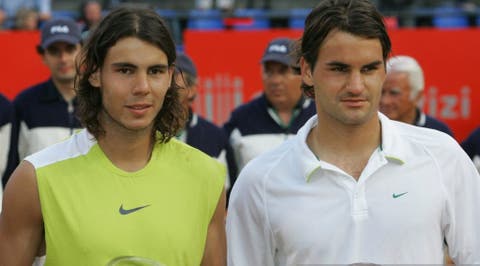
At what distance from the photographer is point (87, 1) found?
16656 millimetres

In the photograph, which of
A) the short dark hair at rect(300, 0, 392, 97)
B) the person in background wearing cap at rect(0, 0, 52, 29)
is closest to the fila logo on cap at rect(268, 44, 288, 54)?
the short dark hair at rect(300, 0, 392, 97)

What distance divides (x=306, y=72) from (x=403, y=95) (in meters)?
3.68

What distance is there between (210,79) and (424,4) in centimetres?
795

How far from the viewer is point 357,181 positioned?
407cm

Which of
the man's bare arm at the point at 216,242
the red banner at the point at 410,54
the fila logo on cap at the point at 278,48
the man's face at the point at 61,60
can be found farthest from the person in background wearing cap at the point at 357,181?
the red banner at the point at 410,54

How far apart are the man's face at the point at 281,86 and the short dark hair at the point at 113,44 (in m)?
3.57

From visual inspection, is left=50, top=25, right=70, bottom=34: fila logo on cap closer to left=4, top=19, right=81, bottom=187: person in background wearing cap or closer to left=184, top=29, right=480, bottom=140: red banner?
left=4, top=19, right=81, bottom=187: person in background wearing cap

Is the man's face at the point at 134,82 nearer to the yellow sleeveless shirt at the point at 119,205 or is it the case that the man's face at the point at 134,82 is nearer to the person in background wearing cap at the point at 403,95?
the yellow sleeveless shirt at the point at 119,205

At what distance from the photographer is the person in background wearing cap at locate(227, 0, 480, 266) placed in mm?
4008

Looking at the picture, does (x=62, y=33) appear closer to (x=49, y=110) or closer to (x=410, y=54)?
(x=49, y=110)

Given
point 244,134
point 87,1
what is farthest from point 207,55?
point 87,1

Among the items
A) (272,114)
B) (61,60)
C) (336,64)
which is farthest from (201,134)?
(336,64)

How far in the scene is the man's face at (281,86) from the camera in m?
8.27

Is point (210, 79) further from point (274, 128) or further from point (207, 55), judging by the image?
point (274, 128)
